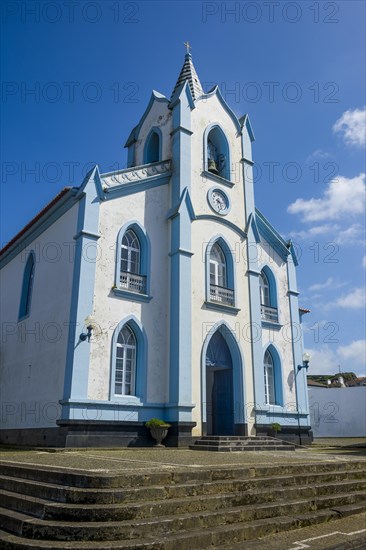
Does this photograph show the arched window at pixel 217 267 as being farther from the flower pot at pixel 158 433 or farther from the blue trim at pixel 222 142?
the flower pot at pixel 158 433

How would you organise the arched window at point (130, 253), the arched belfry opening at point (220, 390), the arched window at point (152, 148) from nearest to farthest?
the arched window at point (130, 253)
the arched belfry opening at point (220, 390)
the arched window at point (152, 148)

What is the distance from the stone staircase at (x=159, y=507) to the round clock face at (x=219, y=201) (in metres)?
12.1

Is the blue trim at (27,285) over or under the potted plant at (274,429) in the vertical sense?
over

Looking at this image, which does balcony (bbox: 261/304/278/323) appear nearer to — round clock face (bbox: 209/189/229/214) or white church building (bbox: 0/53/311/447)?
white church building (bbox: 0/53/311/447)

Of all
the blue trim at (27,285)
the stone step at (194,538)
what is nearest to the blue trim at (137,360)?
the blue trim at (27,285)

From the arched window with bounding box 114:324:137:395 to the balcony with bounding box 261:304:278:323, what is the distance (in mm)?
6379

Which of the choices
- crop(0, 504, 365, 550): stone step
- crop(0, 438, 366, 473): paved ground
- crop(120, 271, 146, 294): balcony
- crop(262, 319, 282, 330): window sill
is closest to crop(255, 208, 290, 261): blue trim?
crop(262, 319, 282, 330): window sill

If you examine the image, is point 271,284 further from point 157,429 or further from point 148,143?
point 157,429

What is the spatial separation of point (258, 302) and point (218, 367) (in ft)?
10.1

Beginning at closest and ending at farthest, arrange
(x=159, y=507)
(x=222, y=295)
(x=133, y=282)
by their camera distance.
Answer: (x=159, y=507) → (x=133, y=282) → (x=222, y=295)

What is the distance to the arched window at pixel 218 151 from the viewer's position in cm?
1902

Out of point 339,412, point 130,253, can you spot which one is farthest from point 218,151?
point 339,412

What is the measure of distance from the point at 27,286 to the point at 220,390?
857 centimetres

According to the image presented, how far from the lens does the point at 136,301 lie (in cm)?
1444
